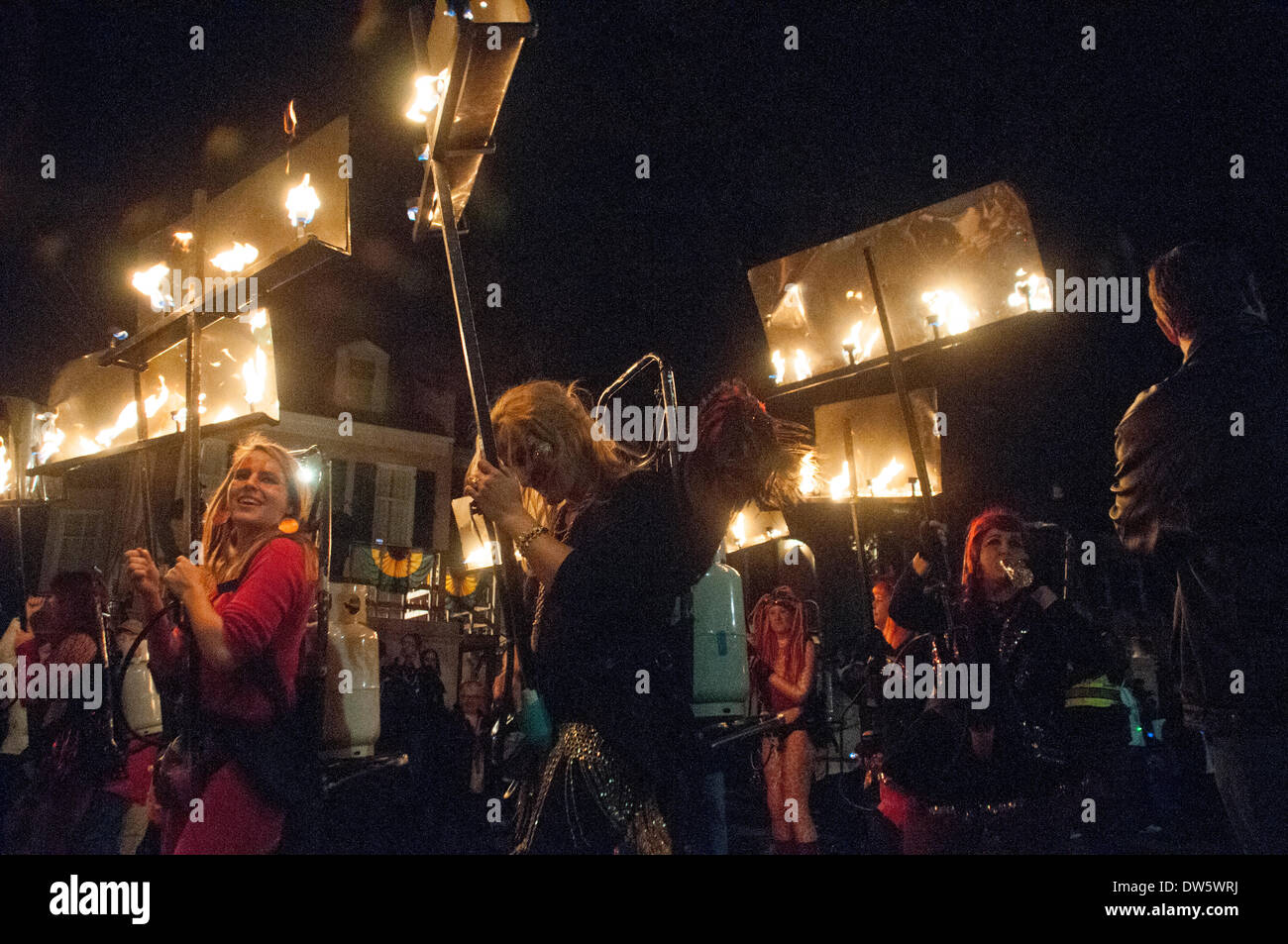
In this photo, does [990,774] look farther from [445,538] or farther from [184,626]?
[445,538]

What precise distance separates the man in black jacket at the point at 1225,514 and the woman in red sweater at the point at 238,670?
320 cm

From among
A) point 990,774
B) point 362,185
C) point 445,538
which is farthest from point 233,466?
point 445,538

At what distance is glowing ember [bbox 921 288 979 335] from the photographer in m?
9.72

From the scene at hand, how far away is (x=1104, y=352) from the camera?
10156mm

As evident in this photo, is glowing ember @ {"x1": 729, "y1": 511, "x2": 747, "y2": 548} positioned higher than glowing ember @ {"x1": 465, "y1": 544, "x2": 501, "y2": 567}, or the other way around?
glowing ember @ {"x1": 729, "y1": 511, "x2": 747, "y2": 548}

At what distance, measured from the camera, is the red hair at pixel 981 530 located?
4734 millimetres

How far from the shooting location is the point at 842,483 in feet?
37.6

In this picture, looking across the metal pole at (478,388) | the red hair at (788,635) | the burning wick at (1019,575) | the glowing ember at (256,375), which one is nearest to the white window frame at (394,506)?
the red hair at (788,635)

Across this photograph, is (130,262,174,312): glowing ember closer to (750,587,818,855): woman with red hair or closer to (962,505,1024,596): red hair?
(962,505,1024,596): red hair

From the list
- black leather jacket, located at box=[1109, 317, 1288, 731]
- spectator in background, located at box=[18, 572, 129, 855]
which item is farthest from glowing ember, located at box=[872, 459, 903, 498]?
spectator in background, located at box=[18, 572, 129, 855]

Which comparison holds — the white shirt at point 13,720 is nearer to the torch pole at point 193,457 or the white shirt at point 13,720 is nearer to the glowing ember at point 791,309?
the torch pole at point 193,457

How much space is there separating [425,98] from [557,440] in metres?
1.29

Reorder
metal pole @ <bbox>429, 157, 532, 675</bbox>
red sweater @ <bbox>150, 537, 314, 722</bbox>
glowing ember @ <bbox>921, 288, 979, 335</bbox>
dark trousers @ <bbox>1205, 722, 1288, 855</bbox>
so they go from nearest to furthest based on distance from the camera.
Answer: dark trousers @ <bbox>1205, 722, 1288, 855</bbox>
metal pole @ <bbox>429, 157, 532, 675</bbox>
red sweater @ <bbox>150, 537, 314, 722</bbox>
glowing ember @ <bbox>921, 288, 979, 335</bbox>
